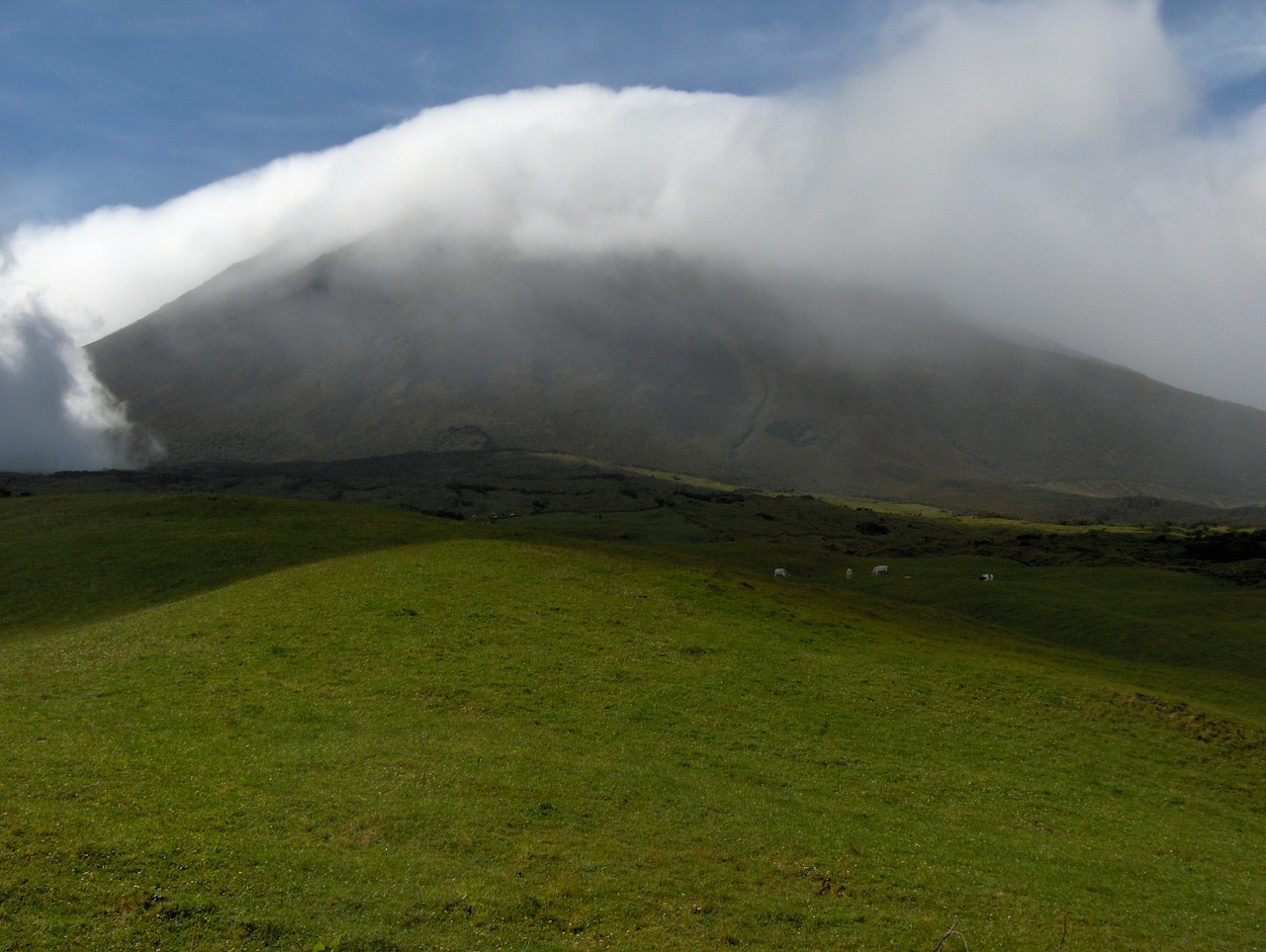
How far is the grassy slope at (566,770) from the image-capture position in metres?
15.3

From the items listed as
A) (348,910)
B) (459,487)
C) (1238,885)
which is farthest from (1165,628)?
(459,487)

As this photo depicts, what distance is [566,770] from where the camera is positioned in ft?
71.1

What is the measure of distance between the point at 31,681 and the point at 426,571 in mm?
16089

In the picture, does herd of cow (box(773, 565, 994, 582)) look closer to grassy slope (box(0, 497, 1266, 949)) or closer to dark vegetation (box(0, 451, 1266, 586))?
dark vegetation (box(0, 451, 1266, 586))

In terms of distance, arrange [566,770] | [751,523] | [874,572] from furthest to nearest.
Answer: [751,523]
[874,572]
[566,770]

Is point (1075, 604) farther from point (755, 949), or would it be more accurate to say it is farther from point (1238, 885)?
point (755, 949)

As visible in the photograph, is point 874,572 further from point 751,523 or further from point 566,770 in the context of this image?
point 566,770

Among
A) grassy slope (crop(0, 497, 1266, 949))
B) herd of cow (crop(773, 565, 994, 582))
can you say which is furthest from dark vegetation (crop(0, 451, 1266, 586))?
grassy slope (crop(0, 497, 1266, 949))

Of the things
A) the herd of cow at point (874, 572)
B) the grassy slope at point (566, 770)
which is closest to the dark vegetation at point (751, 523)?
the herd of cow at point (874, 572)

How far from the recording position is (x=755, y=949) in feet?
50.0

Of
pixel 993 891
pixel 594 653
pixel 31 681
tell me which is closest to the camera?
pixel 993 891

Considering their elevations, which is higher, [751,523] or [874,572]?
[751,523]

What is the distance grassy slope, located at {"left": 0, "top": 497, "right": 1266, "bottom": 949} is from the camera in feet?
50.3

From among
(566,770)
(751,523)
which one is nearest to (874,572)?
(751,523)
